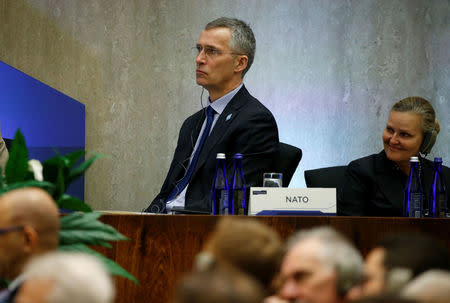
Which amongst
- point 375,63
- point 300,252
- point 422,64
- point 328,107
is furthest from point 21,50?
point 300,252

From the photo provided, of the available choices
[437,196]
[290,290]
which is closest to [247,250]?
[290,290]

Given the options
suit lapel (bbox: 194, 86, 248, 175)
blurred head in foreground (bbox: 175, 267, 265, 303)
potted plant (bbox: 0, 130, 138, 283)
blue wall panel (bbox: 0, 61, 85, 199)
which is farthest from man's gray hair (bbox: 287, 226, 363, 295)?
blue wall panel (bbox: 0, 61, 85, 199)

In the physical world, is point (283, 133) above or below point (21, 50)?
below

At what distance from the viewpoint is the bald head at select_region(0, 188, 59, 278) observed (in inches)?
51.9

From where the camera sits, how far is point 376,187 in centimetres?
305

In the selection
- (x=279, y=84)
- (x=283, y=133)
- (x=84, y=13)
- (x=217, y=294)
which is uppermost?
(x=84, y=13)

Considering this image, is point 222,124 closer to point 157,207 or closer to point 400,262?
point 157,207

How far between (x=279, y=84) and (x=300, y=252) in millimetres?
3583

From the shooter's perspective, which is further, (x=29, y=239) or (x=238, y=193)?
(x=238, y=193)

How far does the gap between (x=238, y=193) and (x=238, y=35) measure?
3.51 feet

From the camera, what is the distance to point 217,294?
881 mm

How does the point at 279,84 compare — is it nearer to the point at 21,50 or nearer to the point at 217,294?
the point at 21,50

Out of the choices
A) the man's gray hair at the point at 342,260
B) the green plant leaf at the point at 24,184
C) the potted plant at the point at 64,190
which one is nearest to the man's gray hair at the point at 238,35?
the potted plant at the point at 64,190

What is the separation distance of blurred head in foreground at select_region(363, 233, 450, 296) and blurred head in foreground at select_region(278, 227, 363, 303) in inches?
1.1
